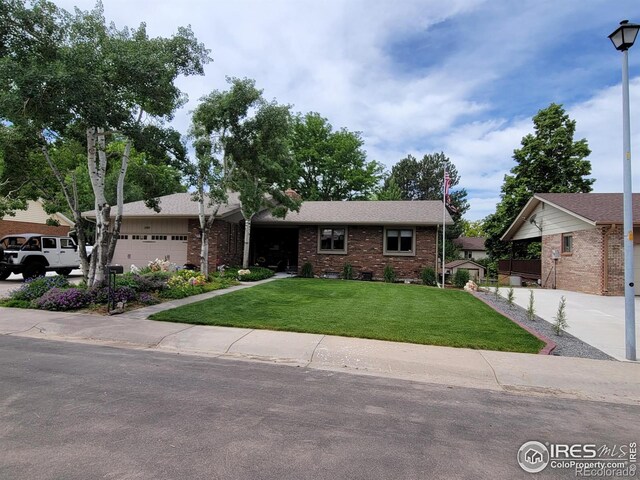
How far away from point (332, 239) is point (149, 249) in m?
9.73

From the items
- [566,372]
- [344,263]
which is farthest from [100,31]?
[344,263]

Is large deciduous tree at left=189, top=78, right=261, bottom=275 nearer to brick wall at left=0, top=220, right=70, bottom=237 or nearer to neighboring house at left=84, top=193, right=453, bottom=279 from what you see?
neighboring house at left=84, top=193, right=453, bottom=279

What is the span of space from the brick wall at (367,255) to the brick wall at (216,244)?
3.84 m

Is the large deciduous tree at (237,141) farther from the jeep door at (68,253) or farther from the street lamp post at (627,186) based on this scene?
the street lamp post at (627,186)

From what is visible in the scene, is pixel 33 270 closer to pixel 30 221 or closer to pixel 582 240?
pixel 30 221

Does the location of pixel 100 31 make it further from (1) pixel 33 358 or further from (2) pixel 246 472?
(2) pixel 246 472

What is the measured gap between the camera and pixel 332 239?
20.3 meters

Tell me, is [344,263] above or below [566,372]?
above

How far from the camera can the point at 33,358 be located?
593cm

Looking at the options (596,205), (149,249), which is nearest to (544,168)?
(596,205)

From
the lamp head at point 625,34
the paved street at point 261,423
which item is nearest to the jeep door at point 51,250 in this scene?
the paved street at point 261,423

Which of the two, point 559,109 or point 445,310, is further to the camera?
point 559,109

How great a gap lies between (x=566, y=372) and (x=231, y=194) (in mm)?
18888

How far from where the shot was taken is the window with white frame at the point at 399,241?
63.0 feet
